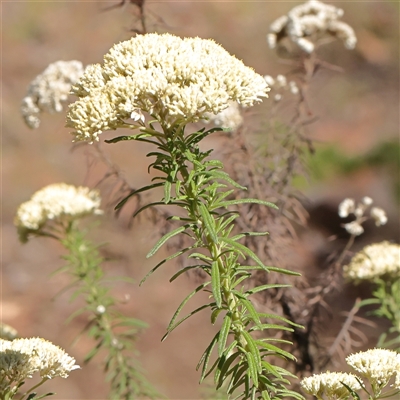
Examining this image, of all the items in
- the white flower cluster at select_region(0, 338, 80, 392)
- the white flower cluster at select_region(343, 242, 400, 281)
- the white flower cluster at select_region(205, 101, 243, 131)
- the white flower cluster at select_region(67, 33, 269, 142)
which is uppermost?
the white flower cluster at select_region(205, 101, 243, 131)

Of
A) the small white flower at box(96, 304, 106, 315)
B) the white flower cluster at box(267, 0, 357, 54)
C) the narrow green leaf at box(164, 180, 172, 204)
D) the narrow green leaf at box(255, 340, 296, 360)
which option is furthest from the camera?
the white flower cluster at box(267, 0, 357, 54)

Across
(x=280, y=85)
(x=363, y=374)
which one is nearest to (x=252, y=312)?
(x=363, y=374)

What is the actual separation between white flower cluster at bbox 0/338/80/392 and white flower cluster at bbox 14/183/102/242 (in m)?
0.84

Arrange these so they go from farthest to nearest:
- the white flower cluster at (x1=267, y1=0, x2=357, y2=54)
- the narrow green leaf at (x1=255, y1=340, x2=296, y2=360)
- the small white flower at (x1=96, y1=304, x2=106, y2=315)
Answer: the white flower cluster at (x1=267, y1=0, x2=357, y2=54) → the small white flower at (x1=96, y1=304, x2=106, y2=315) → the narrow green leaf at (x1=255, y1=340, x2=296, y2=360)

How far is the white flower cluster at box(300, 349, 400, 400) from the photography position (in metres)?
1.16

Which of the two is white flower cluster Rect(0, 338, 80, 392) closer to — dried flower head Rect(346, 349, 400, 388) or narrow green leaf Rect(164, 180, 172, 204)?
narrow green leaf Rect(164, 180, 172, 204)

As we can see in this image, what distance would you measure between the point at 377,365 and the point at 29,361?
27.1 inches

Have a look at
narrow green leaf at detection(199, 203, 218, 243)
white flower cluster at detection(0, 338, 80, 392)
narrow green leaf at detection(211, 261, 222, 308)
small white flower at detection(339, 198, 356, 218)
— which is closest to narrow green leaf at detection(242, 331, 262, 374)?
narrow green leaf at detection(211, 261, 222, 308)

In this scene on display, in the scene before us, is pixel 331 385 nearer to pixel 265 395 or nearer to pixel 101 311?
pixel 265 395

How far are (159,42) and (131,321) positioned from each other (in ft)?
3.80

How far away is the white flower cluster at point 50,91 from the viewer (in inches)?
83.4

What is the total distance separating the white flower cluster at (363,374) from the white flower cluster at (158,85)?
1.86 ft

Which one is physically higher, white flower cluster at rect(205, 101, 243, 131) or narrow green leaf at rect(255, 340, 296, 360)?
white flower cluster at rect(205, 101, 243, 131)

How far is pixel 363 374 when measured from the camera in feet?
3.86
